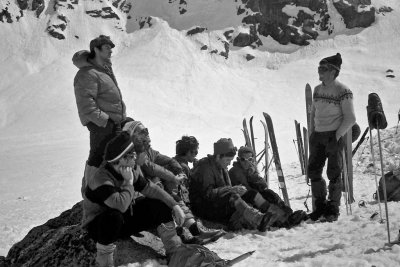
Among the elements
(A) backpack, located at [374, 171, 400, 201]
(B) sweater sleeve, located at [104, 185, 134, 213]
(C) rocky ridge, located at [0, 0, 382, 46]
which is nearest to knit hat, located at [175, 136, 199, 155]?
(B) sweater sleeve, located at [104, 185, 134, 213]

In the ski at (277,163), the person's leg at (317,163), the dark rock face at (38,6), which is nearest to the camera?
the person's leg at (317,163)

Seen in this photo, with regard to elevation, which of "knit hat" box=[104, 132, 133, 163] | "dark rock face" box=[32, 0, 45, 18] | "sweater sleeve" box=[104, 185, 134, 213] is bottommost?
"sweater sleeve" box=[104, 185, 134, 213]

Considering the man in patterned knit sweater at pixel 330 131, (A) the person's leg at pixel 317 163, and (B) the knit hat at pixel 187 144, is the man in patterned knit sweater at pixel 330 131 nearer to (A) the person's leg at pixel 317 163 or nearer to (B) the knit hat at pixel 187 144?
(A) the person's leg at pixel 317 163

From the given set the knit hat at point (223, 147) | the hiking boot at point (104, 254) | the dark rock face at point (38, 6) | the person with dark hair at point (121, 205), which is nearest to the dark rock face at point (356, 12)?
the dark rock face at point (38, 6)

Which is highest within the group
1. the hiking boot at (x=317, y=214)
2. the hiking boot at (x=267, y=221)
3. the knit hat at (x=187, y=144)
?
the knit hat at (x=187, y=144)

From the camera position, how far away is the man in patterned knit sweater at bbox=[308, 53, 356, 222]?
185 inches

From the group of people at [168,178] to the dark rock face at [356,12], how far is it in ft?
250

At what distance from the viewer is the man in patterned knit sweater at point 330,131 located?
15.4 feet

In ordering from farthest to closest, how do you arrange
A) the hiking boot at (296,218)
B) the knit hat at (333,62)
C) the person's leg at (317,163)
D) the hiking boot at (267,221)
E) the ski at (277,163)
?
the ski at (277,163) < the person's leg at (317,163) < the knit hat at (333,62) < the hiking boot at (296,218) < the hiking boot at (267,221)

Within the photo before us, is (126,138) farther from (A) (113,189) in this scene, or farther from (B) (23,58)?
(B) (23,58)

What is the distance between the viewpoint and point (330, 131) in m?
4.83

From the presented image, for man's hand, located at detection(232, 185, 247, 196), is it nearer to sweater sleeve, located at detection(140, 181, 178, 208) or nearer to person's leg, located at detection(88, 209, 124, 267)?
sweater sleeve, located at detection(140, 181, 178, 208)

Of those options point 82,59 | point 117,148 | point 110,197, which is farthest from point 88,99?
point 110,197

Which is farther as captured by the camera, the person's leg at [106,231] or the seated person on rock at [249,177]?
the seated person on rock at [249,177]
